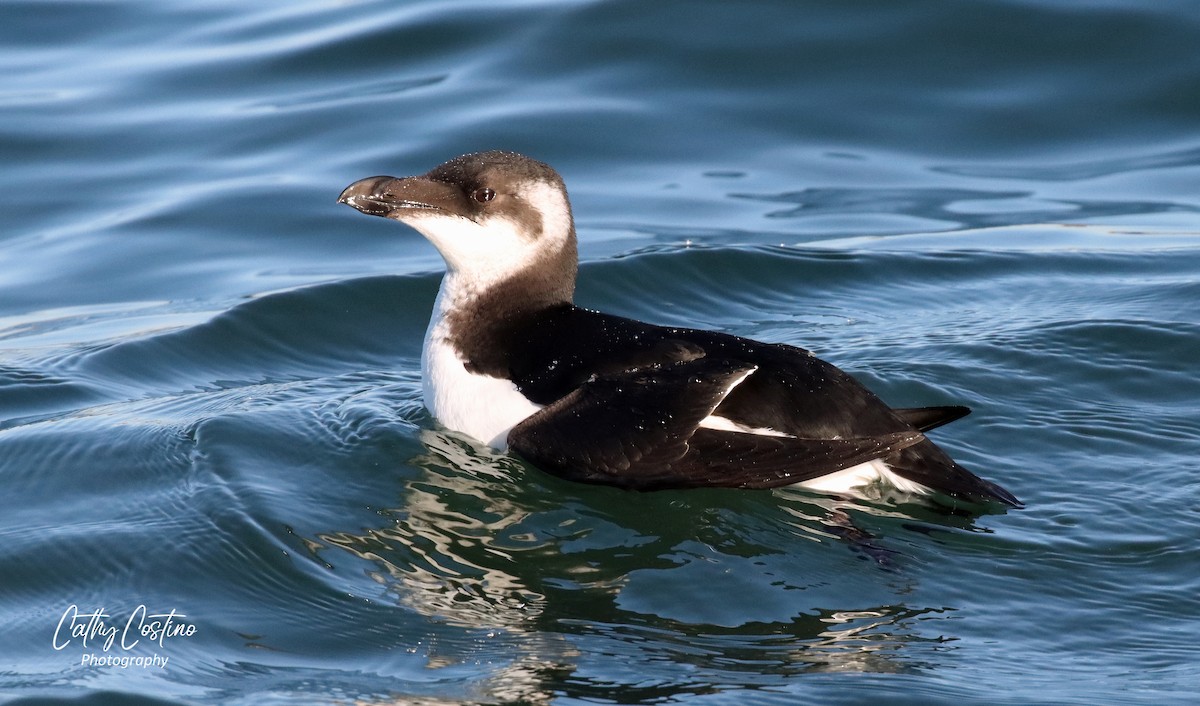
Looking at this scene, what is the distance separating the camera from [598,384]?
4.80m

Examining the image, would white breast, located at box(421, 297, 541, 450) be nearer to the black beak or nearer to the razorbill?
the razorbill

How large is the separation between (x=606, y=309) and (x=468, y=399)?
238 cm

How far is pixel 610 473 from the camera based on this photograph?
4.63 meters

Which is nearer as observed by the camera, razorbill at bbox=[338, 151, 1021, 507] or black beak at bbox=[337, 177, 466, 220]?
razorbill at bbox=[338, 151, 1021, 507]

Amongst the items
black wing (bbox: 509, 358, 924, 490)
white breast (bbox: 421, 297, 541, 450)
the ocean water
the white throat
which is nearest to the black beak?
the white throat

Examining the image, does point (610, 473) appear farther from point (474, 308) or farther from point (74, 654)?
point (74, 654)

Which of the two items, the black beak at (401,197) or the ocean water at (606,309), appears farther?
the black beak at (401,197)

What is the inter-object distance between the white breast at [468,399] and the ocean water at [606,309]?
0.39ft
